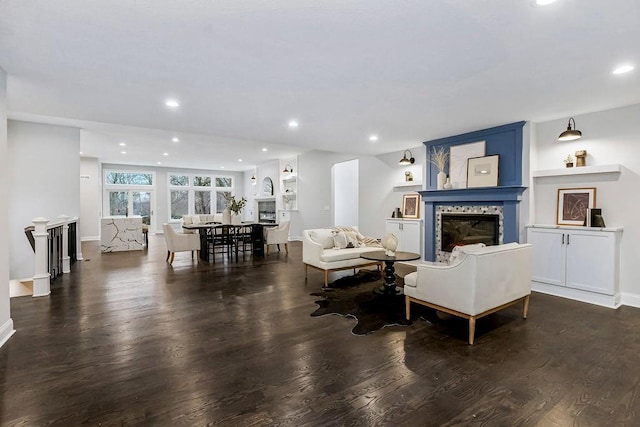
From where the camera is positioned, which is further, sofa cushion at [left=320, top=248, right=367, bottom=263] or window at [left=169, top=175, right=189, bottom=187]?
window at [left=169, top=175, right=189, bottom=187]

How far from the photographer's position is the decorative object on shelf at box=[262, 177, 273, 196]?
12.3 m

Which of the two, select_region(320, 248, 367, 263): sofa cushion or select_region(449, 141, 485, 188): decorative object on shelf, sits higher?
select_region(449, 141, 485, 188): decorative object on shelf

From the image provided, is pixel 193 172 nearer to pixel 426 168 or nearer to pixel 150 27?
pixel 426 168

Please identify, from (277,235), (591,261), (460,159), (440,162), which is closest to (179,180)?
(277,235)

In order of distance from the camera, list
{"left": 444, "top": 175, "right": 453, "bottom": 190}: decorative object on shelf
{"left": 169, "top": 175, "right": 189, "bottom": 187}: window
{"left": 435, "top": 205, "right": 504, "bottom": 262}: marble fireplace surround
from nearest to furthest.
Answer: {"left": 435, "top": 205, "right": 504, "bottom": 262}: marble fireplace surround, {"left": 444, "top": 175, "right": 453, "bottom": 190}: decorative object on shelf, {"left": 169, "top": 175, "right": 189, "bottom": 187}: window

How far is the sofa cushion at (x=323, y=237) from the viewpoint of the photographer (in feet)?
17.9

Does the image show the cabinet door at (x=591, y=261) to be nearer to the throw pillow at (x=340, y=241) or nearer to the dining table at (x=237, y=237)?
the throw pillow at (x=340, y=241)

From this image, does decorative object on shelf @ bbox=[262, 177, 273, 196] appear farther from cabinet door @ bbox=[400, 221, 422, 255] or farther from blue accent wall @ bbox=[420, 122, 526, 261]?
blue accent wall @ bbox=[420, 122, 526, 261]

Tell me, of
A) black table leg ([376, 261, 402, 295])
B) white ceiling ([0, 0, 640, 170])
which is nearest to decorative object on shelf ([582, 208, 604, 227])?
white ceiling ([0, 0, 640, 170])

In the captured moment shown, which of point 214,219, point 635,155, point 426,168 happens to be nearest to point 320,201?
point 214,219

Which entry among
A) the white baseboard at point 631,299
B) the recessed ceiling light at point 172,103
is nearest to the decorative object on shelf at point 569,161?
the white baseboard at point 631,299

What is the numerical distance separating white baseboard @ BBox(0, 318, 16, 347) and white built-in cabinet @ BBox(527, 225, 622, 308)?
6.41 metres

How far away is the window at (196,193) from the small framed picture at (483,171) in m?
10.1

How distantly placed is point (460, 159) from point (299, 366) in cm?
471
